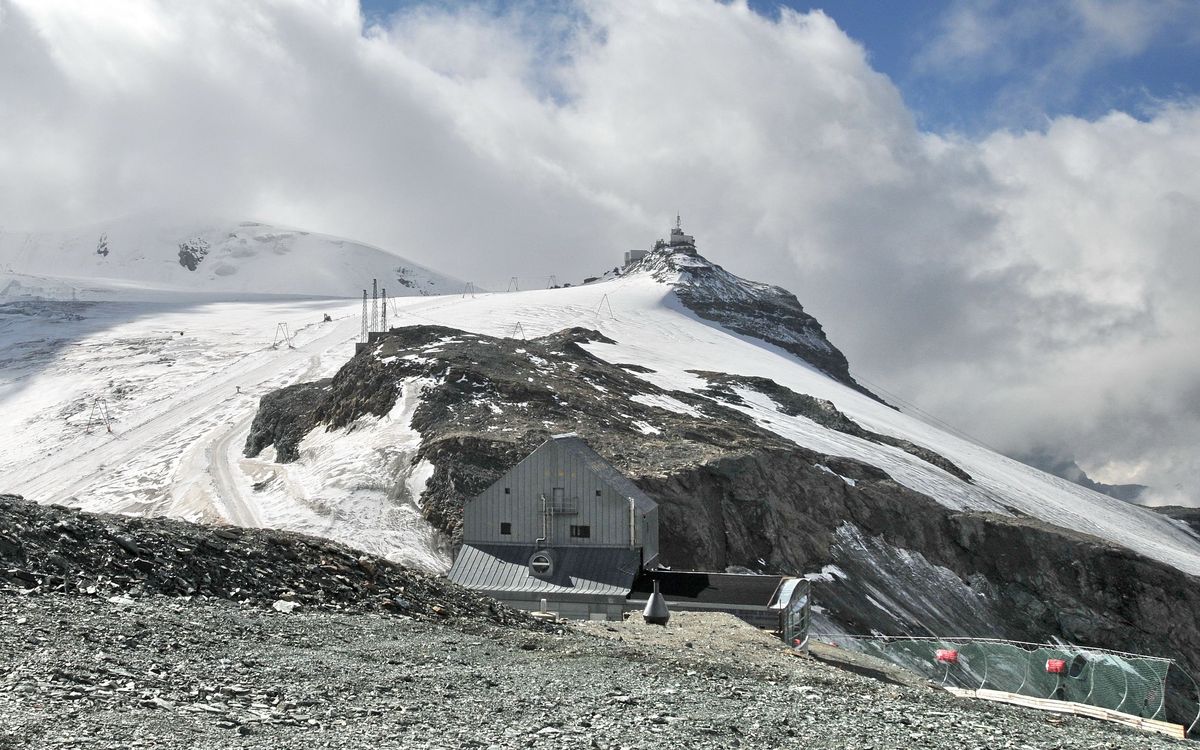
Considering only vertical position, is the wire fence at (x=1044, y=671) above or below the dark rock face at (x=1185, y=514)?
below

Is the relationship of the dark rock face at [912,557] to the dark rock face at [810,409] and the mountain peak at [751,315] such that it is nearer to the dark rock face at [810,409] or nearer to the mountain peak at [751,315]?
the dark rock face at [810,409]

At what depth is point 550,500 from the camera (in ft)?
118

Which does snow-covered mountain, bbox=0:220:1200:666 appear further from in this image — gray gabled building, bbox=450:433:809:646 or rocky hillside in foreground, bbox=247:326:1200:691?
gray gabled building, bbox=450:433:809:646

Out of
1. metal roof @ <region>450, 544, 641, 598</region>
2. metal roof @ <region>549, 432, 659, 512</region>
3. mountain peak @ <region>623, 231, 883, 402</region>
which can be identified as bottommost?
metal roof @ <region>450, 544, 641, 598</region>

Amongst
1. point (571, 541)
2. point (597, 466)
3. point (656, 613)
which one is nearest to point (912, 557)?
point (597, 466)

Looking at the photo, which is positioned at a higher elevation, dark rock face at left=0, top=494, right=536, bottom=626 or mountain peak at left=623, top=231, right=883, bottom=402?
mountain peak at left=623, top=231, right=883, bottom=402

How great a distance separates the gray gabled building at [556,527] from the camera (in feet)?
114

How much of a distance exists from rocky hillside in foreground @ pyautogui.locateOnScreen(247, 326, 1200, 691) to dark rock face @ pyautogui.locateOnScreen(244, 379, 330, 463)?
8.0 inches

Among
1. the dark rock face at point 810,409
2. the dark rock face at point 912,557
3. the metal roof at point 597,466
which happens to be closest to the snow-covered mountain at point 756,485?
the dark rock face at point 912,557

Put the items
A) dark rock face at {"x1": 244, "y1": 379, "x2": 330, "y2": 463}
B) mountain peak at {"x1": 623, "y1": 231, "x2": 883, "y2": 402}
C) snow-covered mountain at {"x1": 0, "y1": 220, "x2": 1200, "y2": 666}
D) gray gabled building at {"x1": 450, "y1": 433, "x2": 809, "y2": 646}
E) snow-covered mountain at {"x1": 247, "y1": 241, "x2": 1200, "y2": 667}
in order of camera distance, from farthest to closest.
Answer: mountain peak at {"x1": 623, "y1": 231, "x2": 883, "y2": 402} < dark rock face at {"x1": 244, "y1": 379, "x2": 330, "y2": 463} < snow-covered mountain at {"x1": 247, "y1": 241, "x2": 1200, "y2": 667} < snow-covered mountain at {"x1": 0, "y1": 220, "x2": 1200, "y2": 666} < gray gabled building at {"x1": 450, "y1": 433, "x2": 809, "y2": 646}

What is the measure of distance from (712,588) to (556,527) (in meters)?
5.80

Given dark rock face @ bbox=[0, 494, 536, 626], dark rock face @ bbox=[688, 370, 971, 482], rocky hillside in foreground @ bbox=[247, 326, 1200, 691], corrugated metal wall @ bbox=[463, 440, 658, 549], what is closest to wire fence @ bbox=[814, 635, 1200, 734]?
corrugated metal wall @ bbox=[463, 440, 658, 549]

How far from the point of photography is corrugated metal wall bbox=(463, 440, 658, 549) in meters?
35.8

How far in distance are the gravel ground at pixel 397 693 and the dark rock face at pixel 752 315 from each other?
146 meters
